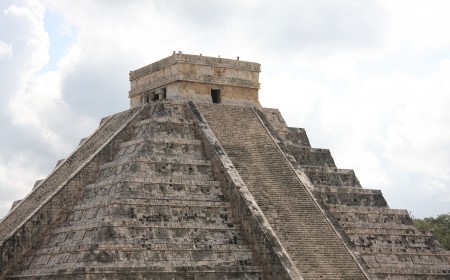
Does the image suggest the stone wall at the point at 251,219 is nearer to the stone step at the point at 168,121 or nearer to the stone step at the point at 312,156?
the stone step at the point at 168,121

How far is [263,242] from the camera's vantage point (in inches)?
956

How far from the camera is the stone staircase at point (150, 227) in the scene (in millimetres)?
23109

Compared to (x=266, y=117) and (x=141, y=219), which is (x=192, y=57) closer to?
(x=266, y=117)

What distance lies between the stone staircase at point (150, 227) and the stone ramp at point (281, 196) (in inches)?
48.5

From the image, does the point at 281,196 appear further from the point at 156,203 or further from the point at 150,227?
the point at 150,227

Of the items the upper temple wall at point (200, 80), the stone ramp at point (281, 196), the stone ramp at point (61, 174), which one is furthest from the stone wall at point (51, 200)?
the stone ramp at point (281, 196)

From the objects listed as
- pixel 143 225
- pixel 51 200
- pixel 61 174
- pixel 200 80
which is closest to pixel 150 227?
pixel 143 225

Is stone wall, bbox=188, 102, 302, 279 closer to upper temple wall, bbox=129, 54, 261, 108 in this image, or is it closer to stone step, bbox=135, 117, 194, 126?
stone step, bbox=135, 117, 194, 126

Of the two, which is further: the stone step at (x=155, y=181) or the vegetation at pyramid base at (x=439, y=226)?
the vegetation at pyramid base at (x=439, y=226)

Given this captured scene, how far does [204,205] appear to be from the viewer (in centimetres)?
2527

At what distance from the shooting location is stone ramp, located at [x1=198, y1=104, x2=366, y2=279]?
24.9 meters

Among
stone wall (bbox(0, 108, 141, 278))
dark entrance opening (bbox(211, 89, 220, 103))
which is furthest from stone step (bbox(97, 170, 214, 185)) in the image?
dark entrance opening (bbox(211, 89, 220, 103))

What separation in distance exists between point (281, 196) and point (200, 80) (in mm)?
5684

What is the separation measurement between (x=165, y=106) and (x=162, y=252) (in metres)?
6.92
